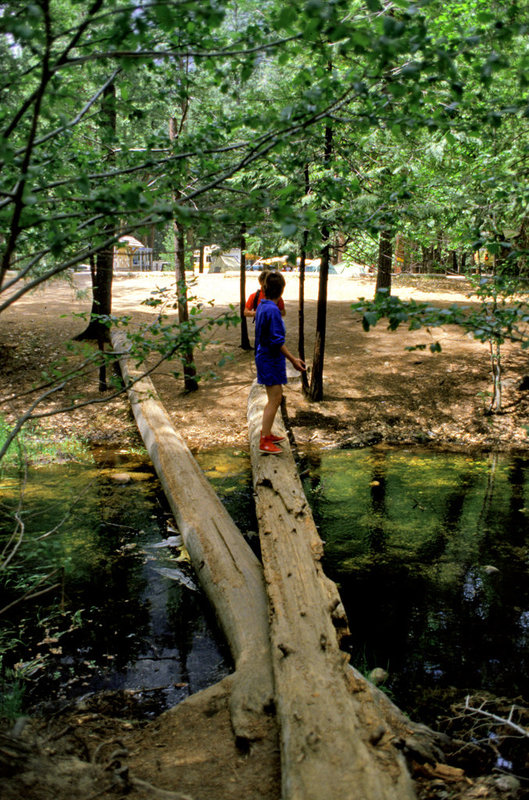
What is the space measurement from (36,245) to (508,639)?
4.81 m

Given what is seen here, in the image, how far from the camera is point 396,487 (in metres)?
8.71

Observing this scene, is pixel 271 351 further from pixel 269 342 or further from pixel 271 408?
pixel 271 408

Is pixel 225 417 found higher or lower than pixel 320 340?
lower

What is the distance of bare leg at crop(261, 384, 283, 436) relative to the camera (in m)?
6.44

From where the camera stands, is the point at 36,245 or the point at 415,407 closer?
the point at 36,245

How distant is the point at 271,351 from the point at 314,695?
152 inches

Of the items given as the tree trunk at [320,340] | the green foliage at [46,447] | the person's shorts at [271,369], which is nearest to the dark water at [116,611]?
the green foliage at [46,447]

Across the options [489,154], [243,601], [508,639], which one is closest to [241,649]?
[243,601]

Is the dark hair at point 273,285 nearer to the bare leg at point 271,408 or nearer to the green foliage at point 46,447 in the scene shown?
the bare leg at point 271,408

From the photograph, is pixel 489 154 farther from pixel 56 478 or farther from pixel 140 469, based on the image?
pixel 56 478

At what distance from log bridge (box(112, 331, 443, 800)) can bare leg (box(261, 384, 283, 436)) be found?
33 centimetres

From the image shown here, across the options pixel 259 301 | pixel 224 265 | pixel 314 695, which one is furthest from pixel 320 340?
pixel 224 265

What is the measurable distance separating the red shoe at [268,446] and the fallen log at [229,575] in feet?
2.47

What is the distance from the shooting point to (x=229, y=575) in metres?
4.91
